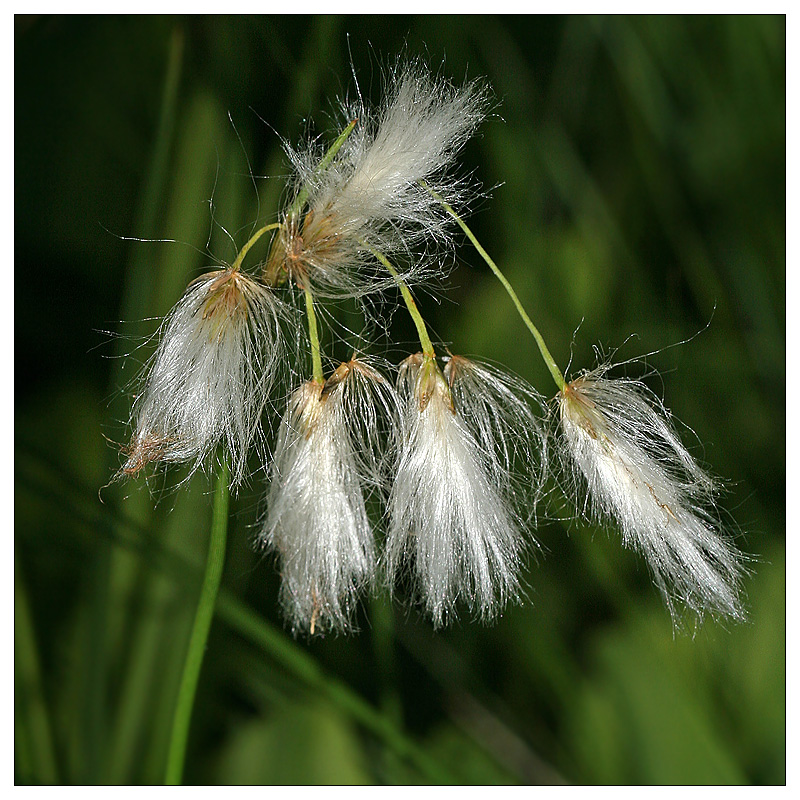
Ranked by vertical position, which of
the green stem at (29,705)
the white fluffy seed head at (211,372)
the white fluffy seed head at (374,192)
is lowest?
the green stem at (29,705)

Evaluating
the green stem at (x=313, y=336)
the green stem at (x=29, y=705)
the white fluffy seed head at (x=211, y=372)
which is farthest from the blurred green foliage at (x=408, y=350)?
the green stem at (x=313, y=336)

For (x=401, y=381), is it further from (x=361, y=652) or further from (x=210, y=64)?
(x=210, y=64)

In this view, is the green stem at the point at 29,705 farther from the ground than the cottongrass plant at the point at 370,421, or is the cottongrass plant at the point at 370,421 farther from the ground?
the cottongrass plant at the point at 370,421

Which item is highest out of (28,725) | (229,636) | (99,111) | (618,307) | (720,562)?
(99,111)

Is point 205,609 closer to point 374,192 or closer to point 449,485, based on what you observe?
point 449,485

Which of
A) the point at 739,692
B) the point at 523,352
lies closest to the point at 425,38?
the point at 523,352

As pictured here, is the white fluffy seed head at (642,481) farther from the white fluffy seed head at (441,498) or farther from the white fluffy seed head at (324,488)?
the white fluffy seed head at (324,488)
